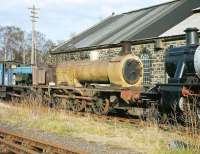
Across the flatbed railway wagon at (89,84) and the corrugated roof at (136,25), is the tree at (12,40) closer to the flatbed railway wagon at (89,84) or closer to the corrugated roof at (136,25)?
the corrugated roof at (136,25)

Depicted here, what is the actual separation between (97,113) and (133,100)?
8.14 ft

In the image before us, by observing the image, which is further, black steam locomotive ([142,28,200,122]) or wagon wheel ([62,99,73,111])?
wagon wheel ([62,99,73,111])

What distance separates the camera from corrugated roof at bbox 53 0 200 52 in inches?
1106

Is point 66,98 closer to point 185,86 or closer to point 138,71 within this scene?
point 138,71

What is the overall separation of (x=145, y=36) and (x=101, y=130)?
13.8 meters

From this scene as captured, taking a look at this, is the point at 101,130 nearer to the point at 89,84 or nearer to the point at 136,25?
the point at 89,84

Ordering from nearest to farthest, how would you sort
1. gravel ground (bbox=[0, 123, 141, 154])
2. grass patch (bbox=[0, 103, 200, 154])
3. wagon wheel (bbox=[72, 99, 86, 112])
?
gravel ground (bbox=[0, 123, 141, 154]), grass patch (bbox=[0, 103, 200, 154]), wagon wheel (bbox=[72, 99, 86, 112])

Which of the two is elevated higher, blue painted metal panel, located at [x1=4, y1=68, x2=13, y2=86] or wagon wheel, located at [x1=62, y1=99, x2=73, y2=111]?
blue painted metal panel, located at [x1=4, y1=68, x2=13, y2=86]

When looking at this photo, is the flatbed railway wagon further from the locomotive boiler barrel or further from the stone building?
the stone building

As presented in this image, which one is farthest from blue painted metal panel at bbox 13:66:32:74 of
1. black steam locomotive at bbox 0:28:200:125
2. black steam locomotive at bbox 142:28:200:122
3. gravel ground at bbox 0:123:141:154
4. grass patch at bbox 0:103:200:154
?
gravel ground at bbox 0:123:141:154

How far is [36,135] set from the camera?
13602 millimetres

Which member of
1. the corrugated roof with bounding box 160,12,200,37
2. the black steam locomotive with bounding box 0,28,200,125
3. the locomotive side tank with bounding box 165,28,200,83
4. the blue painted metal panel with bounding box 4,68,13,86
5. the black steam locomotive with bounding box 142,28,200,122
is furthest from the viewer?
the blue painted metal panel with bounding box 4,68,13,86

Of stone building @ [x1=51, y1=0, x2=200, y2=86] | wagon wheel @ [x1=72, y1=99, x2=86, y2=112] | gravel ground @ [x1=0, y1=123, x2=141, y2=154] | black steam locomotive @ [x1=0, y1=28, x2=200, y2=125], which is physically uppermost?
stone building @ [x1=51, y1=0, x2=200, y2=86]

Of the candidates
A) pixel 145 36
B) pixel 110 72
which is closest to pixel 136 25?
pixel 145 36
